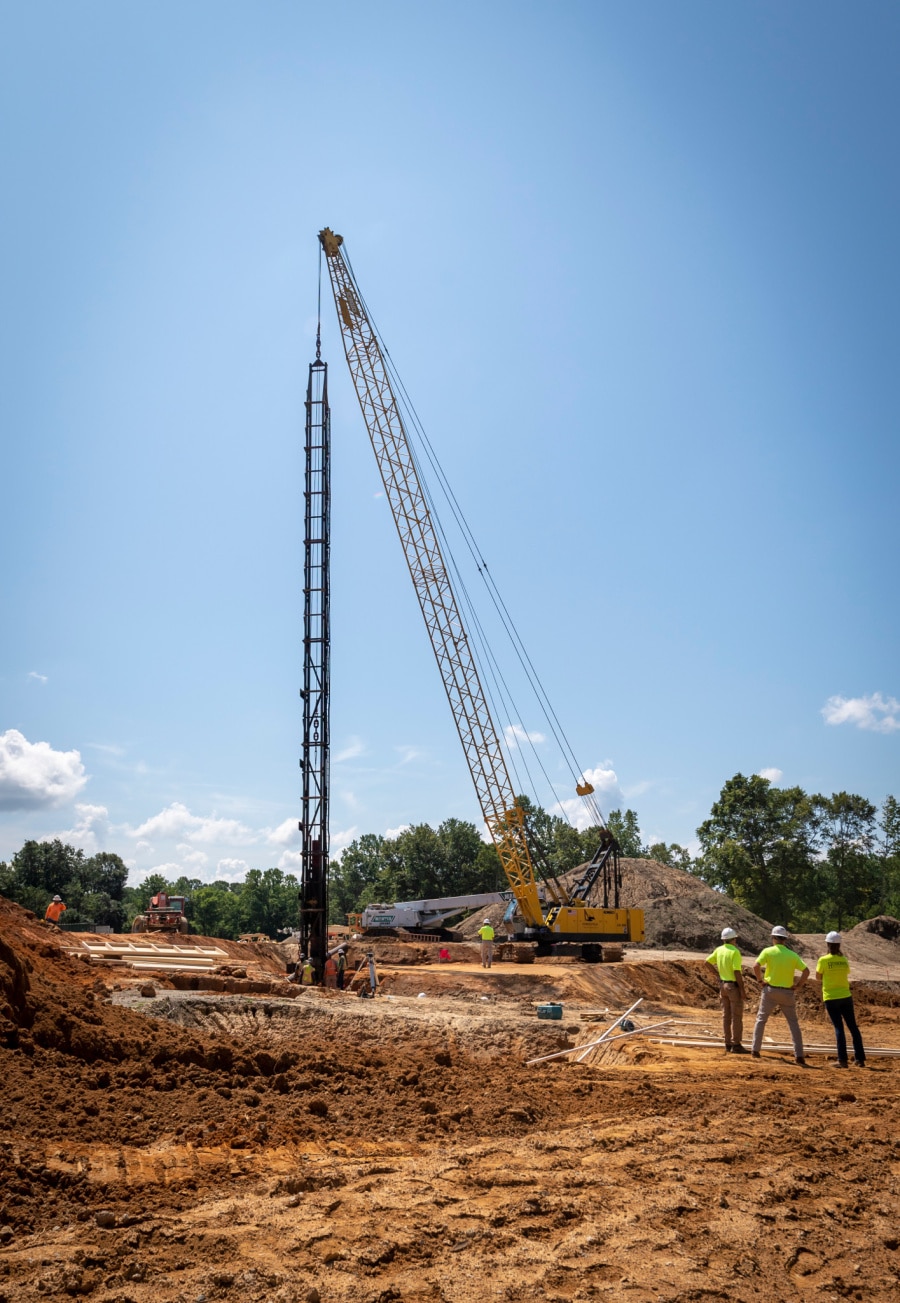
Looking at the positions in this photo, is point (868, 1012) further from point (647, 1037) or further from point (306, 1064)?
point (306, 1064)

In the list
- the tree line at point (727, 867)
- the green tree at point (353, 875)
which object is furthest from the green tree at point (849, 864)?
the green tree at point (353, 875)

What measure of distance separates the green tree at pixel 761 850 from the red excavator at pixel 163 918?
161ft

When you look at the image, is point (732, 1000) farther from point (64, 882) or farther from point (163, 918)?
point (64, 882)

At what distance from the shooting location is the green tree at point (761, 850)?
2832 inches

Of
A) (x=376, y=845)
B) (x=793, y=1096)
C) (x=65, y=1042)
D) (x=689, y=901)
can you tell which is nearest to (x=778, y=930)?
(x=793, y=1096)

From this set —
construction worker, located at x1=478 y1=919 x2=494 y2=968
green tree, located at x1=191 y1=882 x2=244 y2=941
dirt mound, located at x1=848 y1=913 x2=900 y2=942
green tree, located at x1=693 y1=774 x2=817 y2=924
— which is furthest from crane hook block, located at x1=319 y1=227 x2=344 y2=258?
green tree, located at x1=191 y1=882 x2=244 y2=941

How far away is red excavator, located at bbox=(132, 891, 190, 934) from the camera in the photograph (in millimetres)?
36656

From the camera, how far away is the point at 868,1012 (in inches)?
826

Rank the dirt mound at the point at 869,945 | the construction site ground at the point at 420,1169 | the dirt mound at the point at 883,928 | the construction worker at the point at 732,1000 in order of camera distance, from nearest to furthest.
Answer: the construction site ground at the point at 420,1169
the construction worker at the point at 732,1000
the dirt mound at the point at 869,945
the dirt mound at the point at 883,928

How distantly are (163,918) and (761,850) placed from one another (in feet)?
175

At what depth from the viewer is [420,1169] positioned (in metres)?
6.52

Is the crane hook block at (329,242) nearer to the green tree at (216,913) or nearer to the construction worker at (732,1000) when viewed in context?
the construction worker at (732,1000)

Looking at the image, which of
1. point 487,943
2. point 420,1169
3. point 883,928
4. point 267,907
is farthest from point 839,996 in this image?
point 267,907

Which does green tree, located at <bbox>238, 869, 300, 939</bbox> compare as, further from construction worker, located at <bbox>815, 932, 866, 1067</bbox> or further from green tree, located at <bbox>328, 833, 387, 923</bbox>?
construction worker, located at <bbox>815, 932, 866, 1067</bbox>
